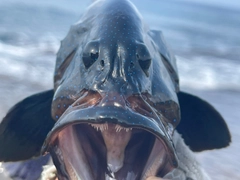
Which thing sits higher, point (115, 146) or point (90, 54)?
point (90, 54)

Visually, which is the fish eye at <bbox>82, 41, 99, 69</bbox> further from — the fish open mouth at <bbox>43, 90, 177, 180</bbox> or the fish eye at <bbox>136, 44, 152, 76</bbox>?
the fish open mouth at <bbox>43, 90, 177, 180</bbox>

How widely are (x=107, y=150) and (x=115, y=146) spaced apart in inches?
2.3

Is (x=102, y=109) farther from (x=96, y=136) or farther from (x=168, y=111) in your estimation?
(x=168, y=111)

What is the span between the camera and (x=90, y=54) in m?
2.33

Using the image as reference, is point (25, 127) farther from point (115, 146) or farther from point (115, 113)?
point (115, 113)

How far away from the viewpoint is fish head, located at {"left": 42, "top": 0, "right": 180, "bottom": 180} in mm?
1906

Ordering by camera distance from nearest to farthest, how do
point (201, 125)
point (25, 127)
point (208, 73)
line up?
point (25, 127)
point (201, 125)
point (208, 73)

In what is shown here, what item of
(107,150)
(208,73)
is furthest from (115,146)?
(208,73)

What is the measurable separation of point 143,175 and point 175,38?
12.2 m

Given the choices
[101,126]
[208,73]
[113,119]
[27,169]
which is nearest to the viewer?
[113,119]

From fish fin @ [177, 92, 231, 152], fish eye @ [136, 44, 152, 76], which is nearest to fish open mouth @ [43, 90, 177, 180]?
fish eye @ [136, 44, 152, 76]

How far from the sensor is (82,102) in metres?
2.04

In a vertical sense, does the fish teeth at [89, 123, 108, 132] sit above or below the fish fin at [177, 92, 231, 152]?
above

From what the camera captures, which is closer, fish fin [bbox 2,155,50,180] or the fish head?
the fish head
